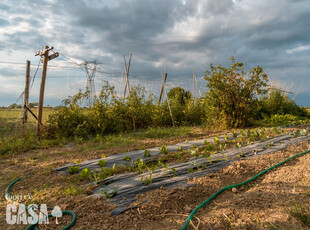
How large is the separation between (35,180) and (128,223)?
2057 millimetres

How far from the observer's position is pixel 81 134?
6.73 m

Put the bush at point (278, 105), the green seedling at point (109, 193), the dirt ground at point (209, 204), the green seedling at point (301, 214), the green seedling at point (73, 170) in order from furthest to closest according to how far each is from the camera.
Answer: the bush at point (278, 105)
the green seedling at point (73, 170)
the green seedling at point (109, 193)
the dirt ground at point (209, 204)
the green seedling at point (301, 214)

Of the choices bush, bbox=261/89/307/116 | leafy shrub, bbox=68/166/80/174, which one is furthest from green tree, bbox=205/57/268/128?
leafy shrub, bbox=68/166/80/174

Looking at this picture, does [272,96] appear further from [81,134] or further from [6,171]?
[6,171]

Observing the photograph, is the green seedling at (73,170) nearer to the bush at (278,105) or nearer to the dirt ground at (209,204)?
the dirt ground at (209,204)

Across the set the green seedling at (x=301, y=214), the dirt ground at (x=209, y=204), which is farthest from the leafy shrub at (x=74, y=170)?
the green seedling at (x=301, y=214)

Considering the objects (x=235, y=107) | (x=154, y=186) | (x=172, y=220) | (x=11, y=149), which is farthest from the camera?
(x=235, y=107)

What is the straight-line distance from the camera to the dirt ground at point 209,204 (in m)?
Result: 1.79

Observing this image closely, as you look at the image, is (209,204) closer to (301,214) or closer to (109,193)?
(301,214)

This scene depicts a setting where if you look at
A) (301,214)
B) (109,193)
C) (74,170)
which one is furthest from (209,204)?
(74,170)

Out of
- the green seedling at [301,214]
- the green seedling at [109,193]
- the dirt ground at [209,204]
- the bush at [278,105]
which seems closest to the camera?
the green seedling at [301,214]

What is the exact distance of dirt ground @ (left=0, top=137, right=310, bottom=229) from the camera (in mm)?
1795

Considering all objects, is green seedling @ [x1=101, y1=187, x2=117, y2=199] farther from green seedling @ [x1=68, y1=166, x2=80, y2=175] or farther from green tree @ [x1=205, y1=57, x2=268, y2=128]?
green tree @ [x1=205, y1=57, x2=268, y2=128]

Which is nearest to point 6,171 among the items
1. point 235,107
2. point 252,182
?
point 252,182
